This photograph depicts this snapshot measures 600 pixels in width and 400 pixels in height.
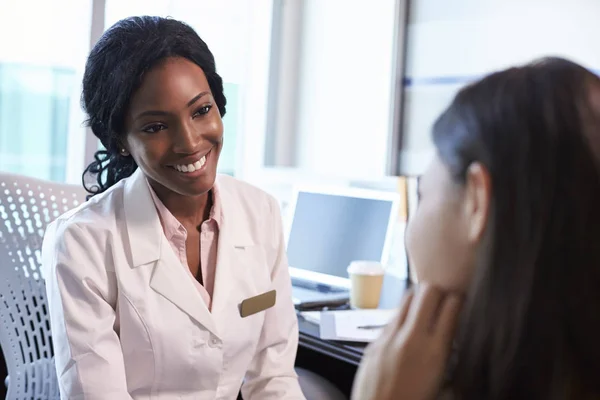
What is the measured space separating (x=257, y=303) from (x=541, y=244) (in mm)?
948

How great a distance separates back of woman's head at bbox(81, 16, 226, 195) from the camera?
1.33m

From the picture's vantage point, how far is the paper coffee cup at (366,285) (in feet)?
6.04

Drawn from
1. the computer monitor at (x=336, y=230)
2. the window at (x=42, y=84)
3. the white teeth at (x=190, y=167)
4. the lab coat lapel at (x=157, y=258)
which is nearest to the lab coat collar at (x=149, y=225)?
the lab coat lapel at (x=157, y=258)

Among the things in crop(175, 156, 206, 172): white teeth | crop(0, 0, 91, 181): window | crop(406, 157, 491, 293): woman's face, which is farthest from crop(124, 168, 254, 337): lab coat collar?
crop(0, 0, 91, 181): window

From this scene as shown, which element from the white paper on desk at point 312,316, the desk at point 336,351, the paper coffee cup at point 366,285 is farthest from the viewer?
the paper coffee cup at point 366,285

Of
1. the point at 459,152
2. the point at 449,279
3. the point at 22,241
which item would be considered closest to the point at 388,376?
the point at 449,279

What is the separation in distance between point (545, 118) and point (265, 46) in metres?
2.50

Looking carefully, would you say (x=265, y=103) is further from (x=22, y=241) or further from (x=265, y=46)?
(x=22, y=241)

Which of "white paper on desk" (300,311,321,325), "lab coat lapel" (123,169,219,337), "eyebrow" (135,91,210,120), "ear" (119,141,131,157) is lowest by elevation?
"white paper on desk" (300,311,321,325)

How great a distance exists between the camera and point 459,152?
638 millimetres

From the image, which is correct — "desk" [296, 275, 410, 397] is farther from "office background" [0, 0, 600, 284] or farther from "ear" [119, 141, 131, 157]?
"ear" [119, 141, 131, 157]

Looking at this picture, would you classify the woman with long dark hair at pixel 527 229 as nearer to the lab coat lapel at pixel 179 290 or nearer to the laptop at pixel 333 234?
the lab coat lapel at pixel 179 290

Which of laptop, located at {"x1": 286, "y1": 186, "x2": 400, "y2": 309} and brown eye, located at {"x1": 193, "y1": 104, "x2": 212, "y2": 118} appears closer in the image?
brown eye, located at {"x1": 193, "y1": 104, "x2": 212, "y2": 118}

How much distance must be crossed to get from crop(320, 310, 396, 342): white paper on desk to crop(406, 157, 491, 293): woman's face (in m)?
0.84
